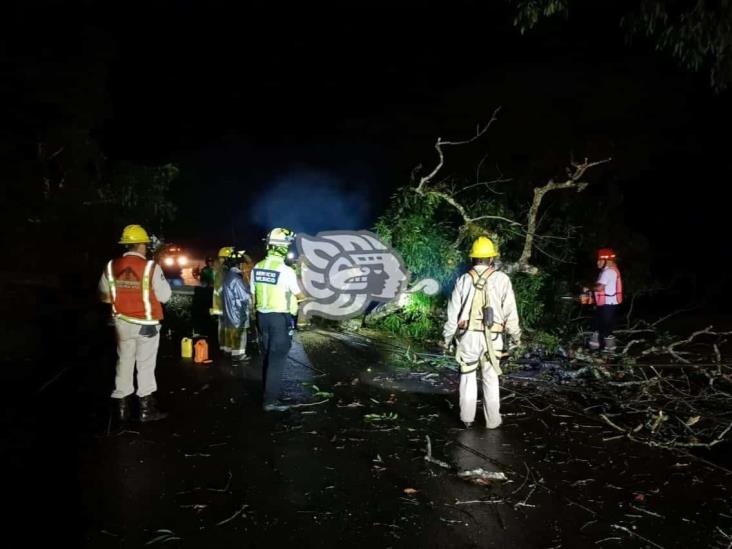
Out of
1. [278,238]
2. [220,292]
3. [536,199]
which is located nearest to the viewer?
[278,238]

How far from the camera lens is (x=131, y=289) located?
5711 mm

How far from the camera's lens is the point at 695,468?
191 inches

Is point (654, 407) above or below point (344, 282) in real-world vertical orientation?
below

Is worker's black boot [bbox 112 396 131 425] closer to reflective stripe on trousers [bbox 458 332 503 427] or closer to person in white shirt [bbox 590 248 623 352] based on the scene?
reflective stripe on trousers [bbox 458 332 503 427]

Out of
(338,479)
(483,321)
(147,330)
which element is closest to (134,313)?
(147,330)

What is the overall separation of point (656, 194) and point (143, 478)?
17942mm

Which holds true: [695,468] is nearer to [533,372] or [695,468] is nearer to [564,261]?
[533,372]

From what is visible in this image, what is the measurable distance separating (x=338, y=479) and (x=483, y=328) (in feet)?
7.35

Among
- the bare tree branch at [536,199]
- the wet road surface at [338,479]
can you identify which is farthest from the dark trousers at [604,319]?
the wet road surface at [338,479]

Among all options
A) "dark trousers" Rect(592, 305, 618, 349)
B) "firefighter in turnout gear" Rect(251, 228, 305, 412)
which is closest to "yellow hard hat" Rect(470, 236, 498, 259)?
"firefighter in turnout gear" Rect(251, 228, 305, 412)

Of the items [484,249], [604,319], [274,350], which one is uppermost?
[484,249]

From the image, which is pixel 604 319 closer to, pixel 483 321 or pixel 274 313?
pixel 483 321

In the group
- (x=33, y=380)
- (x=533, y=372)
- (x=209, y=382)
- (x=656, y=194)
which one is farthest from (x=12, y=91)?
(x=656, y=194)

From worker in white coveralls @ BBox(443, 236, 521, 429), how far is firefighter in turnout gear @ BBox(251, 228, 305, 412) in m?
1.93
